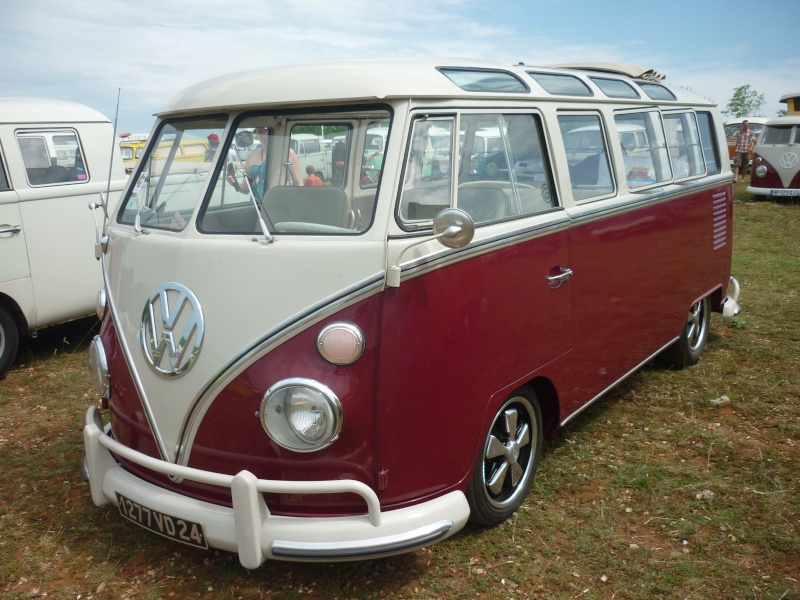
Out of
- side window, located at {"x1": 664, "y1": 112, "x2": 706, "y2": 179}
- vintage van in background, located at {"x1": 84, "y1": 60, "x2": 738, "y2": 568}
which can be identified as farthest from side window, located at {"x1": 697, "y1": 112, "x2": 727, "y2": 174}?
vintage van in background, located at {"x1": 84, "y1": 60, "x2": 738, "y2": 568}

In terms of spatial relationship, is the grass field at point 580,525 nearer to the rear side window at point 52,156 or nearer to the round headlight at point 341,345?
the round headlight at point 341,345

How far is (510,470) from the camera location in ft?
12.1

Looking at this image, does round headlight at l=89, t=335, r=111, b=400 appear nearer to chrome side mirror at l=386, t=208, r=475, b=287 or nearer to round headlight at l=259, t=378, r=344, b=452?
round headlight at l=259, t=378, r=344, b=452

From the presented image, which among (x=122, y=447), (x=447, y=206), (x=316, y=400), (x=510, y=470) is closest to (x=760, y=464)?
(x=510, y=470)

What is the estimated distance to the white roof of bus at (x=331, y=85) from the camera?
3.04 meters

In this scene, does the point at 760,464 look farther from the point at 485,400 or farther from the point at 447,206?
the point at 447,206

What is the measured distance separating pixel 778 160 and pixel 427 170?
14752 millimetres

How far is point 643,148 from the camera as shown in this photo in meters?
4.88

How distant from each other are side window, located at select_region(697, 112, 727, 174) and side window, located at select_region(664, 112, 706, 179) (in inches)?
4.1

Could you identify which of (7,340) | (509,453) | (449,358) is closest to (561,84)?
(449,358)

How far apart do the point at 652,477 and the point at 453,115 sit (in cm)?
230

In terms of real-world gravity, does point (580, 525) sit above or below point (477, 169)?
below

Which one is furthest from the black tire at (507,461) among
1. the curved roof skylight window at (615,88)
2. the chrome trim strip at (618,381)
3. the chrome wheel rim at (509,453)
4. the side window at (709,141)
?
the side window at (709,141)

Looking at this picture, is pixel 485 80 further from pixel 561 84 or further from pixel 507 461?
pixel 507 461
